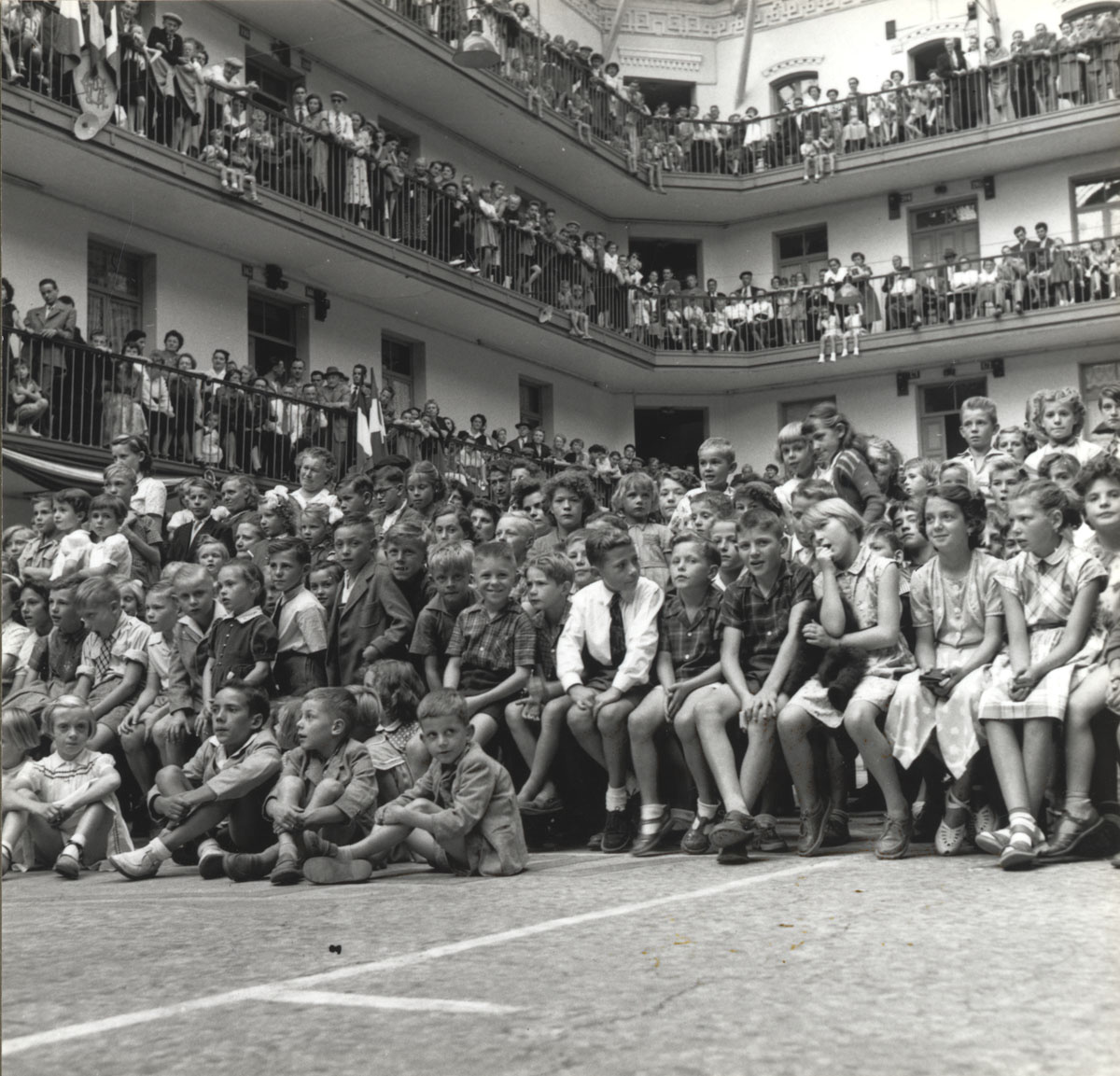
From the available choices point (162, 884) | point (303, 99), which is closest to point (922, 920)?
point (162, 884)

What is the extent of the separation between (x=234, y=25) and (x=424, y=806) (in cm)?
1574

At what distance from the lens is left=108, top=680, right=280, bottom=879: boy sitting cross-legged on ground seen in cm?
667

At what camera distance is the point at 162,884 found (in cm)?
645

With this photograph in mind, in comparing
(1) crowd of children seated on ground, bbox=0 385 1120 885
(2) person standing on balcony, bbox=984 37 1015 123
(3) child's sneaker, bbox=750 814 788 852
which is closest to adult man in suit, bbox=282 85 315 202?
(1) crowd of children seated on ground, bbox=0 385 1120 885

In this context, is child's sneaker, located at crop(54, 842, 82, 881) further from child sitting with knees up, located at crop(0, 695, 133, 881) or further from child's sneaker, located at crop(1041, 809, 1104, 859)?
child's sneaker, located at crop(1041, 809, 1104, 859)

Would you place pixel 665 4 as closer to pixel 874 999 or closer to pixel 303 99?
pixel 303 99

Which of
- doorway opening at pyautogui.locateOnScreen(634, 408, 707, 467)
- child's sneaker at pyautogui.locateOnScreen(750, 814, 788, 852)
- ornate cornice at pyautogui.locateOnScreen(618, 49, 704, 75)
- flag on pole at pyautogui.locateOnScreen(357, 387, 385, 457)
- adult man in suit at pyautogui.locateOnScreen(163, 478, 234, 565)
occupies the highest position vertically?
ornate cornice at pyautogui.locateOnScreen(618, 49, 704, 75)

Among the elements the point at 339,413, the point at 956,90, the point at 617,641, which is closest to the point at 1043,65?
the point at 956,90

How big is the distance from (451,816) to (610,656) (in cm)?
153

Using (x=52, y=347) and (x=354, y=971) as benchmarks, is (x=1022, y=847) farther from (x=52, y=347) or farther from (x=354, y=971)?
(x=52, y=347)

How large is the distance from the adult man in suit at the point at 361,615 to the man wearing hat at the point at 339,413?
9651 mm

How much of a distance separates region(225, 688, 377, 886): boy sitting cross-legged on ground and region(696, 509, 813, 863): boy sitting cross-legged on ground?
1670 mm

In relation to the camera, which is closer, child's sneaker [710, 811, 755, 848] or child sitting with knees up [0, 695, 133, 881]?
child's sneaker [710, 811, 755, 848]

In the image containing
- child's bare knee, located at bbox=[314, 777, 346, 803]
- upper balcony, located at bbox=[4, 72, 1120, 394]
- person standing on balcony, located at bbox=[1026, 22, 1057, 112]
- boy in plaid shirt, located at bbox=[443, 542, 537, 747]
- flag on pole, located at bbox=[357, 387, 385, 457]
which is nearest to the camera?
child's bare knee, located at bbox=[314, 777, 346, 803]
